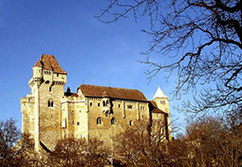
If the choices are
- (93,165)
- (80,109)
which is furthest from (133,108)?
(93,165)

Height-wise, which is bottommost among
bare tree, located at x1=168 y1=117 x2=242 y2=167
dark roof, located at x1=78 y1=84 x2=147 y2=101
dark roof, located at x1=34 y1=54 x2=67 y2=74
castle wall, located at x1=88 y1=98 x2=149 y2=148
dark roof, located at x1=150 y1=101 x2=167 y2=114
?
A: bare tree, located at x1=168 y1=117 x2=242 y2=167

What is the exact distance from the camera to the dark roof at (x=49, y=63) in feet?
196

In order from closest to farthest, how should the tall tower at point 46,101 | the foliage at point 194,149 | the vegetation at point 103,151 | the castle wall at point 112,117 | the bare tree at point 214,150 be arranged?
the bare tree at point 214,150 < the foliage at point 194,149 < the vegetation at point 103,151 < the tall tower at point 46,101 < the castle wall at point 112,117

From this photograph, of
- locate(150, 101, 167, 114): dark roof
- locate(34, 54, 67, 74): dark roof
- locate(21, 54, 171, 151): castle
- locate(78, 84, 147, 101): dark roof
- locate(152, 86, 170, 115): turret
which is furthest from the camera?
locate(152, 86, 170, 115): turret

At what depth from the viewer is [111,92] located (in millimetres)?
65875

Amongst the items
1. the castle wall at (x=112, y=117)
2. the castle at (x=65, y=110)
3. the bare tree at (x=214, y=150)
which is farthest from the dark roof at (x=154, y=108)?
the bare tree at (x=214, y=150)

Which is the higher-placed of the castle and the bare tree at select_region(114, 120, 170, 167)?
the castle

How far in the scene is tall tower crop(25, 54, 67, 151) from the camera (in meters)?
55.7

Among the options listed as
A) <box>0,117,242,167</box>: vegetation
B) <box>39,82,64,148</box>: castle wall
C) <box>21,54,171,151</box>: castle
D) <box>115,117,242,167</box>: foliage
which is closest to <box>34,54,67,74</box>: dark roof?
<box>21,54,171,151</box>: castle

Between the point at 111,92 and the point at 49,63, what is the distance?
49.0ft

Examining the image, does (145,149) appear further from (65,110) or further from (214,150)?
(65,110)

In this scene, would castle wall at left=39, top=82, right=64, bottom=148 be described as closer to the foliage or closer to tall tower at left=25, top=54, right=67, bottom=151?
tall tower at left=25, top=54, right=67, bottom=151

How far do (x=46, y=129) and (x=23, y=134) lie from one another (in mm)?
4406

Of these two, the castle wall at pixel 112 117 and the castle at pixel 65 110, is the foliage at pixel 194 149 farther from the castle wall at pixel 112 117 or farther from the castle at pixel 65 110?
the castle at pixel 65 110
